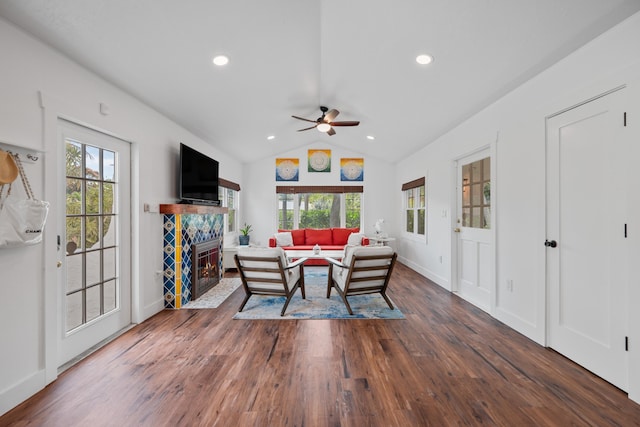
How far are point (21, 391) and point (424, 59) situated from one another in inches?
160

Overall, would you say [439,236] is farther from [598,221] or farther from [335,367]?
[335,367]

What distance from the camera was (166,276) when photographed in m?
3.51

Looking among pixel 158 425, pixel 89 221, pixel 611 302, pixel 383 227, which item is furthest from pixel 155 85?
pixel 383 227

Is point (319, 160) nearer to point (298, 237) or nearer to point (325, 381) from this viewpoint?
point (298, 237)

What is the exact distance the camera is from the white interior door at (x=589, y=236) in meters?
1.93

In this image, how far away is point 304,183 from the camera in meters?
7.25

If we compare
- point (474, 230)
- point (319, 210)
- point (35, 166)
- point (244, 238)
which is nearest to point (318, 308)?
point (474, 230)

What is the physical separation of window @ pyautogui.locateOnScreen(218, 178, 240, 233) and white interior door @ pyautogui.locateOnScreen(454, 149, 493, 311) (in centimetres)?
439

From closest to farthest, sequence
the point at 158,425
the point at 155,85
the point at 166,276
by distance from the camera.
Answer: the point at 158,425, the point at 155,85, the point at 166,276

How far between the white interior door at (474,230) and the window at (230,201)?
173 inches

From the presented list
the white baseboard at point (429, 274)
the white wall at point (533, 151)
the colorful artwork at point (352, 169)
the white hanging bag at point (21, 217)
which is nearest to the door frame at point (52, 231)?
the white hanging bag at point (21, 217)

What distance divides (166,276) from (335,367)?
251 centimetres

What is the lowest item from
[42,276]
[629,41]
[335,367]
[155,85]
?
[335,367]

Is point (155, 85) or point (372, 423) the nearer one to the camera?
point (372, 423)
